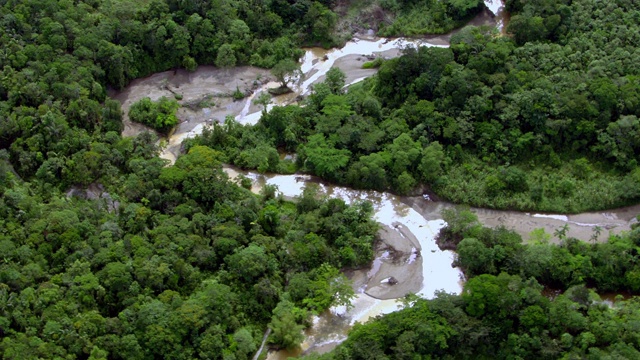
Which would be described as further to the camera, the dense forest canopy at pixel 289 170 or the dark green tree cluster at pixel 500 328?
the dense forest canopy at pixel 289 170

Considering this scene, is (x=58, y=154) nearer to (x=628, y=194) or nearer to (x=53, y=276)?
(x=53, y=276)

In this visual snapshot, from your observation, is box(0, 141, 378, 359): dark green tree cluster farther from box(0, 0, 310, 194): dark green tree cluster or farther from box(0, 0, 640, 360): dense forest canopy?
box(0, 0, 310, 194): dark green tree cluster

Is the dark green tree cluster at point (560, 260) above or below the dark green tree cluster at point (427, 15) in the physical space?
below

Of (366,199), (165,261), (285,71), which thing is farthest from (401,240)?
(285,71)

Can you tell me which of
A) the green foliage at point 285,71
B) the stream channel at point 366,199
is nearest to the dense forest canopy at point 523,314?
the stream channel at point 366,199

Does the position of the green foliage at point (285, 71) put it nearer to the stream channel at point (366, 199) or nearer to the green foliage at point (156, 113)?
the stream channel at point (366, 199)

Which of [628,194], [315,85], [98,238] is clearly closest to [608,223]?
[628,194]
